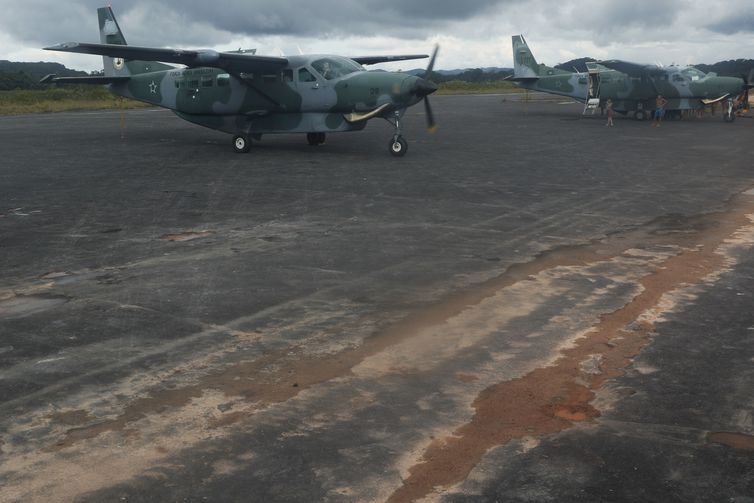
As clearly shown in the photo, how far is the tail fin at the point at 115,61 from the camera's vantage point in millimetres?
28672

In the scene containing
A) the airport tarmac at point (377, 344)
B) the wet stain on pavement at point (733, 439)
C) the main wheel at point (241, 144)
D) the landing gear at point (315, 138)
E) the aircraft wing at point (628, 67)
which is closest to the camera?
the airport tarmac at point (377, 344)

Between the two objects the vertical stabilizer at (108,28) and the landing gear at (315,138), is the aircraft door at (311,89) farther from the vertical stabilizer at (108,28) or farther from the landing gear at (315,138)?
the vertical stabilizer at (108,28)

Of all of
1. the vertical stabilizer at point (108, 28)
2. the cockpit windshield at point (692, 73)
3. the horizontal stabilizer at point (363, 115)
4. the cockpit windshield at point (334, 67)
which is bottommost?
the horizontal stabilizer at point (363, 115)

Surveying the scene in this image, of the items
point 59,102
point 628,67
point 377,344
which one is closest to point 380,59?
point 628,67

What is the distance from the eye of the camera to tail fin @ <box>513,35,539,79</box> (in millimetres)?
46409

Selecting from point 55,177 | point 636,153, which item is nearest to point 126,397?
point 55,177

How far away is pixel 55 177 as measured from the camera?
19781 millimetres

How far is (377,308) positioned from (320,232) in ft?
14.2

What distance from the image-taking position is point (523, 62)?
46781 millimetres

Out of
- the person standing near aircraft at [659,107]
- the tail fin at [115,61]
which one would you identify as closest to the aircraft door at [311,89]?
the tail fin at [115,61]

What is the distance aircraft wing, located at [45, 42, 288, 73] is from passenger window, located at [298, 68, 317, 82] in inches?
21.6

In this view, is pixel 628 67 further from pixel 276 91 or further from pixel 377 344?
pixel 377 344

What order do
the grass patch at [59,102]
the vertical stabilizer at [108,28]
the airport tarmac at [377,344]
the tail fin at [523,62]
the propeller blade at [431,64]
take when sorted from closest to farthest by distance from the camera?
the airport tarmac at [377,344] < the propeller blade at [431,64] < the vertical stabilizer at [108,28] < the tail fin at [523,62] < the grass patch at [59,102]

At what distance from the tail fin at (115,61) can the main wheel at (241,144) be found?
17.8 feet
